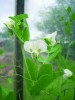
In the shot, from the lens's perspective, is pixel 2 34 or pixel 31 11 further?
pixel 31 11

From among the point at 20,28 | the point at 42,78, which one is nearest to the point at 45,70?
the point at 42,78

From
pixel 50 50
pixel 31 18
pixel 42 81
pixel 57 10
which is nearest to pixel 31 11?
pixel 31 18

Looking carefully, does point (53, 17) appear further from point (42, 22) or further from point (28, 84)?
point (28, 84)

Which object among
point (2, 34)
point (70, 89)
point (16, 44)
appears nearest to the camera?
point (70, 89)

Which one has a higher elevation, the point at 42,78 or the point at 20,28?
the point at 20,28

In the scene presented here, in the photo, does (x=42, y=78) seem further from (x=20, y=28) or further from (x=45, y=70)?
(x=20, y=28)

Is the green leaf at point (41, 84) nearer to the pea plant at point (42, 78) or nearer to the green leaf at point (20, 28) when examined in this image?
the pea plant at point (42, 78)

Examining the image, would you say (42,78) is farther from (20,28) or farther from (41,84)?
(20,28)

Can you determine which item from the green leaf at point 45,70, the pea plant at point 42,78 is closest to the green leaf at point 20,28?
the pea plant at point 42,78
